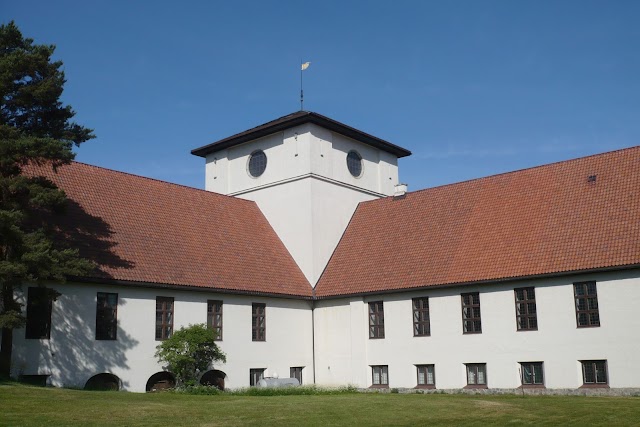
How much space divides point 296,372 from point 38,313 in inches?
483

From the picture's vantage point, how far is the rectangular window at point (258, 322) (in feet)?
98.1

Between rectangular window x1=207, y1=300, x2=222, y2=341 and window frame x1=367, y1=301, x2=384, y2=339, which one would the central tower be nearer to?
window frame x1=367, y1=301, x2=384, y2=339

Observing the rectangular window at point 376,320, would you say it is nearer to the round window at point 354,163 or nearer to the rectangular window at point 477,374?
the rectangular window at point 477,374

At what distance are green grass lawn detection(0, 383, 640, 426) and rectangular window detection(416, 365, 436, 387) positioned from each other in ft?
23.9

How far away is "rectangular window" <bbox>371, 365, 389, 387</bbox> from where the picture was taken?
2930 cm

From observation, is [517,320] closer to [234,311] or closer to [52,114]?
[234,311]

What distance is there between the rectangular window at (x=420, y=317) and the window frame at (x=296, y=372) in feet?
19.6

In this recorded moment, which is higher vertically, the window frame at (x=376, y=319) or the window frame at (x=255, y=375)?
the window frame at (x=376, y=319)

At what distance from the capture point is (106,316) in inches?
981

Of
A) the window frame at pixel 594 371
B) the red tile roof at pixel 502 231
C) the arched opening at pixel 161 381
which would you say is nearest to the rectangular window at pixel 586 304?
the red tile roof at pixel 502 231

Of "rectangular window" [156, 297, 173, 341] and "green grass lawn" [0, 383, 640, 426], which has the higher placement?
"rectangular window" [156, 297, 173, 341]

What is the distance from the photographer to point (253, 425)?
48.9ft

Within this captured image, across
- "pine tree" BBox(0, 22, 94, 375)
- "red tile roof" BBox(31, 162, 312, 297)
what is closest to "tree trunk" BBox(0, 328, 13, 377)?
"pine tree" BBox(0, 22, 94, 375)

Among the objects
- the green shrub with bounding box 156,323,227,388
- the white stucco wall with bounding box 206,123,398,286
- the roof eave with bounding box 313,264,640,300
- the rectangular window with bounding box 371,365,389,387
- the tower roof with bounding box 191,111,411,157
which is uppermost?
the tower roof with bounding box 191,111,411,157
